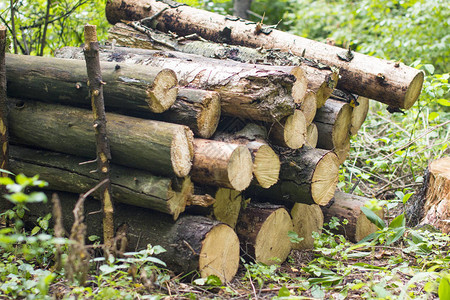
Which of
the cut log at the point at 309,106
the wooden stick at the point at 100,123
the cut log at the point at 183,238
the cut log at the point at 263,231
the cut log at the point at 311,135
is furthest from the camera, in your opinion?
the cut log at the point at 311,135

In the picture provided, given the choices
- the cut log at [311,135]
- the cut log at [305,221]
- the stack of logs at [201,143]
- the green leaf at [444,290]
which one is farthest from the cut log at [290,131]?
the green leaf at [444,290]

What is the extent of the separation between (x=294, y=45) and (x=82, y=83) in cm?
226

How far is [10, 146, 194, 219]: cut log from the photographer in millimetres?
2879

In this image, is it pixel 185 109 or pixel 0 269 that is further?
pixel 185 109

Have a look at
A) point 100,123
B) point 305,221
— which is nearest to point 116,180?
point 100,123

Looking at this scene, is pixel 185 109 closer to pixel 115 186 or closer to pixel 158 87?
pixel 158 87

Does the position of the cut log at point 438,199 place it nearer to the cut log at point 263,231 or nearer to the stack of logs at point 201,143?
the stack of logs at point 201,143

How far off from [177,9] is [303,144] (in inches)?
92.7

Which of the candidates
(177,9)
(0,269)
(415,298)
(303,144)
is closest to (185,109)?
(303,144)

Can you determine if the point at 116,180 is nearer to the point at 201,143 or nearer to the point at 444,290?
the point at 201,143

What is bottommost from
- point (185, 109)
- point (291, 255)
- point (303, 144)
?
point (291, 255)

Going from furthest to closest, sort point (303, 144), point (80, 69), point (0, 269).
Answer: point (303, 144) → point (80, 69) → point (0, 269)

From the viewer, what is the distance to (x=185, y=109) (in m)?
3.08

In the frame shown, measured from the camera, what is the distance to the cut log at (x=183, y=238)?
288 cm
